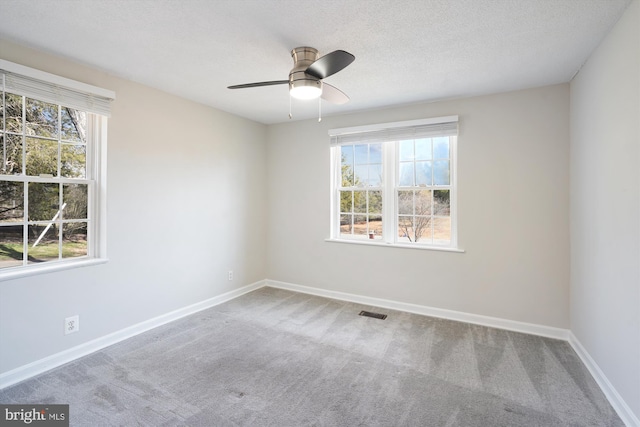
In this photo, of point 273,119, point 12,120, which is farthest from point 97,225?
point 273,119

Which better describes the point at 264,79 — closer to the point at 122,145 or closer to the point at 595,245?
the point at 122,145

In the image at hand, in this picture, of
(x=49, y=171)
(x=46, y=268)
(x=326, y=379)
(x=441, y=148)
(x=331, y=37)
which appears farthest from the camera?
(x=441, y=148)

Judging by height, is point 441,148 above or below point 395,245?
above

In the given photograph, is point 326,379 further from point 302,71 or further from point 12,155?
point 12,155

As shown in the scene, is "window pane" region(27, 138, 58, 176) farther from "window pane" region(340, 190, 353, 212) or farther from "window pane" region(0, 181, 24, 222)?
"window pane" region(340, 190, 353, 212)

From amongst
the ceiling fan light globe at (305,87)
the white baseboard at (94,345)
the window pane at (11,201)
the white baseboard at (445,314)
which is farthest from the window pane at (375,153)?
the window pane at (11,201)

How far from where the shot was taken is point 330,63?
1977 mm

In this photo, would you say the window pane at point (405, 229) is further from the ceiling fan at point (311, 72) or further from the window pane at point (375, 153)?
the ceiling fan at point (311, 72)

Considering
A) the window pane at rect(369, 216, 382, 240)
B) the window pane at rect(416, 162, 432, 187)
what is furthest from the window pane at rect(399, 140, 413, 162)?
the window pane at rect(369, 216, 382, 240)

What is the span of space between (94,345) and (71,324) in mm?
291

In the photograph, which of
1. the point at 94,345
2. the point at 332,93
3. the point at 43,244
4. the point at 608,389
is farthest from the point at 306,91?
the point at 608,389

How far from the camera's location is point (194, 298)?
3.80 m

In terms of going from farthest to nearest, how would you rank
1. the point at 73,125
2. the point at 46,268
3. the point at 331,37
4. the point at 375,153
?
the point at 375,153 < the point at 73,125 < the point at 46,268 < the point at 331,37

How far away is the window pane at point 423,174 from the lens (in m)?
3.82
